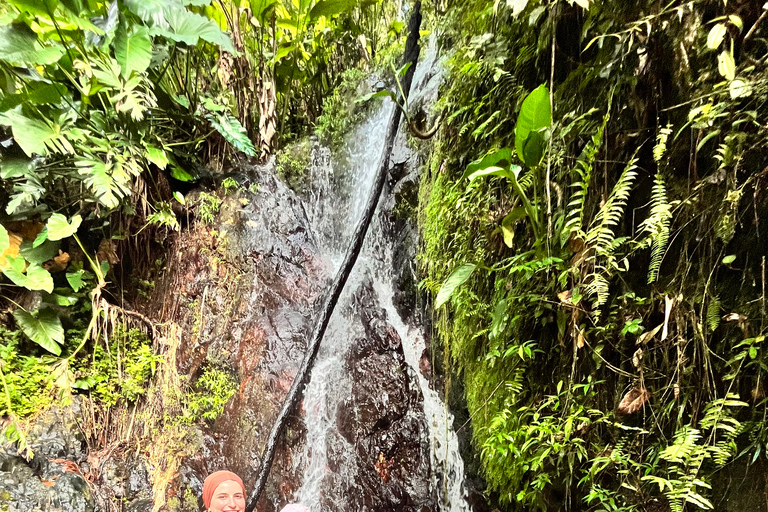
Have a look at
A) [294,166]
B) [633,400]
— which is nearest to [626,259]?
[633,400]

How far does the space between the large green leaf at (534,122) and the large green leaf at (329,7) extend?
2.98m

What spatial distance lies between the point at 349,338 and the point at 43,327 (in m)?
2.36

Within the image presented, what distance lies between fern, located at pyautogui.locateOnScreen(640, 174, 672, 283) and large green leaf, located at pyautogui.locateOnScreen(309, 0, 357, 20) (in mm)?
3430

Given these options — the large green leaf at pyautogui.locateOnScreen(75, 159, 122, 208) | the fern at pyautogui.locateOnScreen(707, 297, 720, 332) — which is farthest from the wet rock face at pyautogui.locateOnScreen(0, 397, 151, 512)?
the fern at pyautogui.locateOnScreen(707, 297, 720, 332)

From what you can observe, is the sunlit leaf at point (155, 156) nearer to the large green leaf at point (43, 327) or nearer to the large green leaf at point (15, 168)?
the large green leaf at point (15, 168)

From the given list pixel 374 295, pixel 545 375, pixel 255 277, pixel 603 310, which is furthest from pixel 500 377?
pixel 255 277

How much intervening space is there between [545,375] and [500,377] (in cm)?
26

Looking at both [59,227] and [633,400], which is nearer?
[633,400]

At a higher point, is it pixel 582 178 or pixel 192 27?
pixel 192 27

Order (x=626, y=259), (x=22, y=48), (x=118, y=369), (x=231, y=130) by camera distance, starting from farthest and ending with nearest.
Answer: (x=231, y=130) → (x=118, y=369) → (x=22, y=48) → (x=626, y=259)

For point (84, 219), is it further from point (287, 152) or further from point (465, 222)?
point (465, 222)

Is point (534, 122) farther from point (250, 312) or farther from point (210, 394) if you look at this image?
point (210, 394)

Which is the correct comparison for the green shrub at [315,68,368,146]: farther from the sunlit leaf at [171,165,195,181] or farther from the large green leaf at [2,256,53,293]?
the large green leaf at [2,256,53,293]

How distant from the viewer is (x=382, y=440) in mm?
2672
